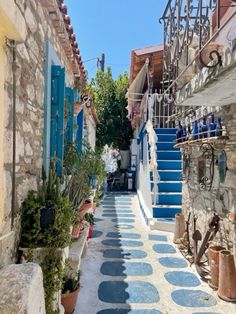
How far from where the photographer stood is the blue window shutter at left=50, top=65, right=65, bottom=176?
3.61 m

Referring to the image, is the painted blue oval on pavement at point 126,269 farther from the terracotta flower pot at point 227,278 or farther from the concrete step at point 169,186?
the concrete step at point 169,186

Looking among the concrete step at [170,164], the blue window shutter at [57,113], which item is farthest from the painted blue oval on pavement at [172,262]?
the concrete step at [170,164]

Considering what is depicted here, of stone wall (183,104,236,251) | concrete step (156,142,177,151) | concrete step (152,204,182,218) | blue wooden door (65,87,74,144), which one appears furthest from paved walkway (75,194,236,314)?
concrete step (156,142,177,151)

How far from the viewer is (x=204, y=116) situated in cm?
504

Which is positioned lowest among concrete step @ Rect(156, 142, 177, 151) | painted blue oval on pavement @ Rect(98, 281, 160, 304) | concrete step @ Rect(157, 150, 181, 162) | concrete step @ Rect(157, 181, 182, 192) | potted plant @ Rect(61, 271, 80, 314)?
painted blue oval on pavement @ Rect(98, 281, 160, 304)

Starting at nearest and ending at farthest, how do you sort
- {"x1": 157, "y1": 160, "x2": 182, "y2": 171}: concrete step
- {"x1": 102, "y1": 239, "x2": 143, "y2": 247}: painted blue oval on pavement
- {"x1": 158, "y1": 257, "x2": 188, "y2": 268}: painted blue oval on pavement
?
{"x1": 158, "y1": 257, "x2": 188, "y2": 268}: painted blue oval on pavement < {"x1": 102, "y1": 239, "x2": 143, "y2": 247}: painted blue oval on pavement < {"x1": 157, "y1": 160, "x2": 182, "y2": 171}: concrete step

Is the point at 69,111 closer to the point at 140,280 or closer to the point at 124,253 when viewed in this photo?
the point at 140,280

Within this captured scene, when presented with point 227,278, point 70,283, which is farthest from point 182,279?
point 70,283

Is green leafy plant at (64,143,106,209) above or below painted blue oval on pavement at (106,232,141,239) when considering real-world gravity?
above

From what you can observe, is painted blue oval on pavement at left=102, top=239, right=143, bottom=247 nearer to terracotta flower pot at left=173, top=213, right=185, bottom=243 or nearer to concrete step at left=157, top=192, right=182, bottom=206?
terracotta flower pot at left=173, top=213, right=185, bottom=243

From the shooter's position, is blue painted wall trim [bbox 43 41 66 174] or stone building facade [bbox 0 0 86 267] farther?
blue painted wall trim [bbox 43 41 66 174]

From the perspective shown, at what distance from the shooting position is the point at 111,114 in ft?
61.4

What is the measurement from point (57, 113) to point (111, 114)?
1516 centimetres

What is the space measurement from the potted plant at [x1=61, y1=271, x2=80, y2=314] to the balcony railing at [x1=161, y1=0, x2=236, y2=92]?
289 cm
